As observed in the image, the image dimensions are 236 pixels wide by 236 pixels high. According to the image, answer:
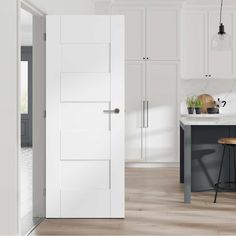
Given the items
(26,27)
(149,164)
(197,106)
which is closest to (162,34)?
(197,106)

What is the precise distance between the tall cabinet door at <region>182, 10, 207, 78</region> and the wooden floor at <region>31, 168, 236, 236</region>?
2510 mm

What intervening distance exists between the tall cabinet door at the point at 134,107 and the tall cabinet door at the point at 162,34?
293 millimetres

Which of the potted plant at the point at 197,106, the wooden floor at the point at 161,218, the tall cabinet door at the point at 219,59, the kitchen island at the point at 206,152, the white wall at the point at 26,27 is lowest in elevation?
the wooden floor at the point at 161,218

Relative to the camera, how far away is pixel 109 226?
452 centimetres

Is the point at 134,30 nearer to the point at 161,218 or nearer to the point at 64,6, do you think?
the point at 64,6

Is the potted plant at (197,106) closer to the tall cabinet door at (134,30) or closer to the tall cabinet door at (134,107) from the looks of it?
the tall cabinet door at (134,107)

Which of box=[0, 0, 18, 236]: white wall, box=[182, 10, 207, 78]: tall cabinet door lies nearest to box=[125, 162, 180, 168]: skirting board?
box=[182, 10, 207, 78]: tall cabinet door

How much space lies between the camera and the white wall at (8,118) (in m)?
3.51

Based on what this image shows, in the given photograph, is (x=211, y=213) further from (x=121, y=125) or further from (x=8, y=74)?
(x=8, y=74)

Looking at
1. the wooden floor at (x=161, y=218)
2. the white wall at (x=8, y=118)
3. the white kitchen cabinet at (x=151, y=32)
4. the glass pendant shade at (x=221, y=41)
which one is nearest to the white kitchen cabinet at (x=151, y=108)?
the white kitchen cabinet at (x=151, y=32)

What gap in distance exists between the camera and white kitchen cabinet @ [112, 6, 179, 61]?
27.0 feet

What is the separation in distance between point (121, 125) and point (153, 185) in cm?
208

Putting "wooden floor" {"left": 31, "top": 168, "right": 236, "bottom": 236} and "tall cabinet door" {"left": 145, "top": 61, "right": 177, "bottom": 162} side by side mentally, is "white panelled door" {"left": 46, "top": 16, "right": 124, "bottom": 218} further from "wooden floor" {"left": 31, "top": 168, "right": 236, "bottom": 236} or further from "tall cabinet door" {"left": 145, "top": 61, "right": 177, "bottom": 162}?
"tall cabinet door" {"left": 145, "top": 61, "right": 177, "bottom": 162}

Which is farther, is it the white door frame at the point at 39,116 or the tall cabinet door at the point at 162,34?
the tall cabinet door at the point at 162,34
